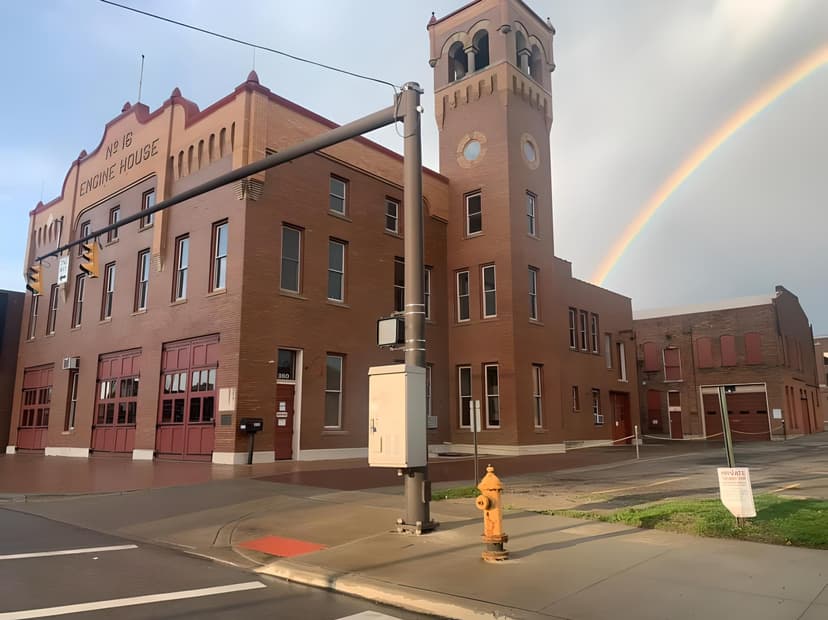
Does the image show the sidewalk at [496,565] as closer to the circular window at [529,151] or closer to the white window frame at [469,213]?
the white window frame at [469,213]

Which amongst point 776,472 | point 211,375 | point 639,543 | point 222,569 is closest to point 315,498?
point 222,569

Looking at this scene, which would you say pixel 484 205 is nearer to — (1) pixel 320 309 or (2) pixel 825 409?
(1) pixel 320 309

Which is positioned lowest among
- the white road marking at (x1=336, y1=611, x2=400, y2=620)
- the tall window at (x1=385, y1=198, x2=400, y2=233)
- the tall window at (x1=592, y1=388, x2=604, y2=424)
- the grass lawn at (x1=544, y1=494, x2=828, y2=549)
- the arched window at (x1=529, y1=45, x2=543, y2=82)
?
the white road marking at (x1=336, y1=611, x2=400, y2=620)

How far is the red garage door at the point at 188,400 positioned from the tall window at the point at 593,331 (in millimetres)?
21239

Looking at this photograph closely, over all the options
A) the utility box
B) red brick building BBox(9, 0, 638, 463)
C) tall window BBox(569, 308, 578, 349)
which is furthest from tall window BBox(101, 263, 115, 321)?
tall window BBox(569, 308, 578, 349)

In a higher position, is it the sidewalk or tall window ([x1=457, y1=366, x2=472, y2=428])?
tall window ([x1=457, y1=366, x2=472, y2=428])

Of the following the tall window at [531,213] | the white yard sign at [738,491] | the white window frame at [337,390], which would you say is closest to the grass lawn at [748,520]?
the white yard sign at [738,491]

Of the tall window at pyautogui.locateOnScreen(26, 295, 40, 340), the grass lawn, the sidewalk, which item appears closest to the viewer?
the sidewalk

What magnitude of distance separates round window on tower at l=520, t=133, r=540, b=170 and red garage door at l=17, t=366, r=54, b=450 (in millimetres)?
23928

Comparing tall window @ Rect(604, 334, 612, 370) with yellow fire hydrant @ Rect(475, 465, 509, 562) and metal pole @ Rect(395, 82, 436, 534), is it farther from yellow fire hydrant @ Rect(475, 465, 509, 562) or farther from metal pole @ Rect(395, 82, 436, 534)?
yellow fire hydrant @ Rect(475, 465, 509, 562)

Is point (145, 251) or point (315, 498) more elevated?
point (145, 251)

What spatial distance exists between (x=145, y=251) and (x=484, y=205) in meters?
14.2

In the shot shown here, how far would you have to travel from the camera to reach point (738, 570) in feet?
21.2

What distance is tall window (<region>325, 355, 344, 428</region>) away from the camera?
22250 mm
